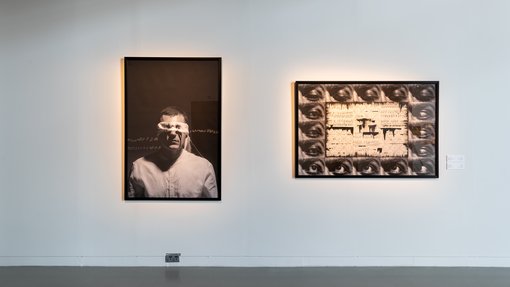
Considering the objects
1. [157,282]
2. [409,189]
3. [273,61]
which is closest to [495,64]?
[409,189]

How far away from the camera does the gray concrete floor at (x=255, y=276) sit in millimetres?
3248

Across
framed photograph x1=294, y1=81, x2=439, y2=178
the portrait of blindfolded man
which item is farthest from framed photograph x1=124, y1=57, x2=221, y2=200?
framed photograph x1=294, y1=81, x2=439, y2=178

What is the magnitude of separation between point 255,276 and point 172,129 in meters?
1.65

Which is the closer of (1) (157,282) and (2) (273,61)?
(1) (157,282)

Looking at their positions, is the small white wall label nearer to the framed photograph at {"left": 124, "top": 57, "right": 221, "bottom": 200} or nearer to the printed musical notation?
the printed musical notation

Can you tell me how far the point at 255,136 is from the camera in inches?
145

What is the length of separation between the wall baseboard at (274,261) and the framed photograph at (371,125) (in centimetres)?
88

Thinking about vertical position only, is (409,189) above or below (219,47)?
below

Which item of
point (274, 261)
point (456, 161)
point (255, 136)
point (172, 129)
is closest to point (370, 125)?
point (456, 161)

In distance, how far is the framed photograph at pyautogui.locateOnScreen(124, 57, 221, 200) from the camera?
12.0 ft

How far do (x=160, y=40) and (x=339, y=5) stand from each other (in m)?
1.87

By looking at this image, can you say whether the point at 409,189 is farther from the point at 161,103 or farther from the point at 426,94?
the point at 161,103

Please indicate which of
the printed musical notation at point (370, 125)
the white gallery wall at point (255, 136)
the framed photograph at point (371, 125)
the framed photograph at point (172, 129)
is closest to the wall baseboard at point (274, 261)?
the white gallery wall at point (255, 136)

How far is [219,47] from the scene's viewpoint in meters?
3.69
